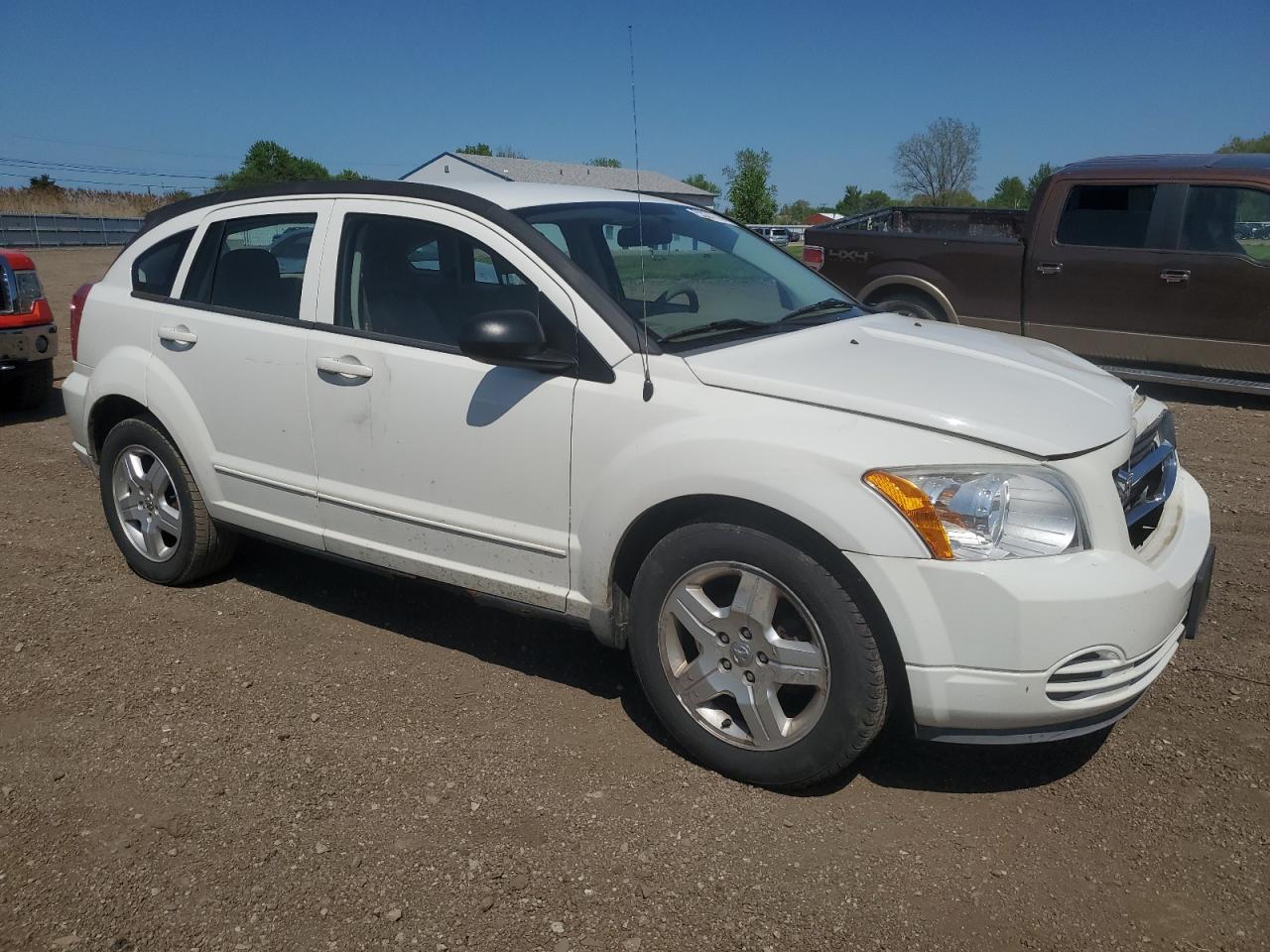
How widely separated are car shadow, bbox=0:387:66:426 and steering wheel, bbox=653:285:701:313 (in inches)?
266

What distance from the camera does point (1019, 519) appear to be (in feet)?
9.12

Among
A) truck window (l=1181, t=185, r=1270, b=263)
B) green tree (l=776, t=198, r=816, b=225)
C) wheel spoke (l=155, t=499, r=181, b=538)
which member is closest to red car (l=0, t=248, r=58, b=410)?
wheel spoke (l=155, t=499, r=181, b=538)

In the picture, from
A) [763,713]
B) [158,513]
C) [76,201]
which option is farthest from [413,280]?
[76,201]

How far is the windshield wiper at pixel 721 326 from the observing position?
343 centimetres

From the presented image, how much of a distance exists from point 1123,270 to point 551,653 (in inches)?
254

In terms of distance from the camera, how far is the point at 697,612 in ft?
10.3

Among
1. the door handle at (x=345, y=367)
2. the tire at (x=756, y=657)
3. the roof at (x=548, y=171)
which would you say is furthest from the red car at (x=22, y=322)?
the roof at (x=548, y=171)

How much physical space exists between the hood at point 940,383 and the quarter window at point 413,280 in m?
0.97

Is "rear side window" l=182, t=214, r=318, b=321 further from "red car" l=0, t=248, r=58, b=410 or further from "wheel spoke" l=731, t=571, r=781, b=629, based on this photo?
"red car" l=0, t=248, r=58, b=410

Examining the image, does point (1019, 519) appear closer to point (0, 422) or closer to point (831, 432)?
point (831, 432)

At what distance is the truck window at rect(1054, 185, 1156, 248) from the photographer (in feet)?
27.8

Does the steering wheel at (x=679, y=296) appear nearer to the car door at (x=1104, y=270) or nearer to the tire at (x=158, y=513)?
the tire at (x=158, y=513)

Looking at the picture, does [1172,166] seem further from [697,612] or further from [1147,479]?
[697,612]

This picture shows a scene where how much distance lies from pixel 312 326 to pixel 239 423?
567 millimetres
